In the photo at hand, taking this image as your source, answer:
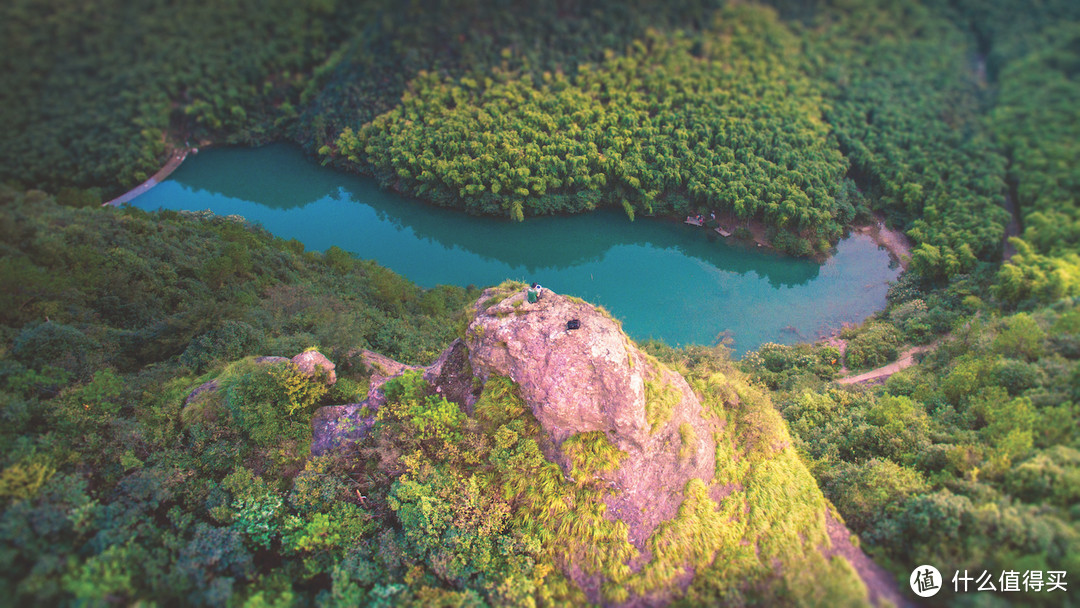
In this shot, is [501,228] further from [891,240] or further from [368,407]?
[891,240]

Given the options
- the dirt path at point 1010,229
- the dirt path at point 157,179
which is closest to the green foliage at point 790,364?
the dirt path at point 1010,229

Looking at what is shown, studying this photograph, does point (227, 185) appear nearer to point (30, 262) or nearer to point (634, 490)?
point (30, 262)

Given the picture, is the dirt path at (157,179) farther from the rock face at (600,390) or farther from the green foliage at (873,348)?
the green foliage at (873,348)

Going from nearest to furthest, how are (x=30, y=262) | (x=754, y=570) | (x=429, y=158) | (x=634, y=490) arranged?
(x=754, y=570) → (x=634, y=490) → (x=30, y=262) → (x=429, y=158)

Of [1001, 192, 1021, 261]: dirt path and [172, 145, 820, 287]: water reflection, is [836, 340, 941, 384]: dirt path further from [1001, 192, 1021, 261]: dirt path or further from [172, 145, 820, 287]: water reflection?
[1001, 192, 1021, 261]: dirt path

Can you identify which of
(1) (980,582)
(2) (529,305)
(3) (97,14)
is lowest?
(1) (980,582)

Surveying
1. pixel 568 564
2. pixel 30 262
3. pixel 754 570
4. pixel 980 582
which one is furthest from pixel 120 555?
pixel 980 582
